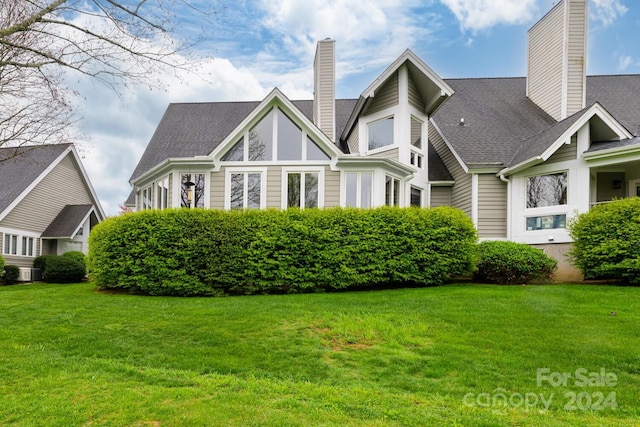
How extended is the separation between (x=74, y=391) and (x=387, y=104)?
13.5m

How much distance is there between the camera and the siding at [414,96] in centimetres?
1503

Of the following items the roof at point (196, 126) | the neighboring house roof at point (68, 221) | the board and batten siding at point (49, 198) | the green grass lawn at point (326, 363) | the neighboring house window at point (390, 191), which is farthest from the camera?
the neighboring house roof at point (68, 221)

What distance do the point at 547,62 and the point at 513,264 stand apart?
10919mm

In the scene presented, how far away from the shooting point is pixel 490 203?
47.5ft

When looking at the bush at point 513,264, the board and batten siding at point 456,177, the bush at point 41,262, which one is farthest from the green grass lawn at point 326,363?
the bush at point 41,262

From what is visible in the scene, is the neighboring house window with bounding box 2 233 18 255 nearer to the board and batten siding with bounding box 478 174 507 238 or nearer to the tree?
the tree

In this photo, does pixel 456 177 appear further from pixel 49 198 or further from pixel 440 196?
pixel 49 198

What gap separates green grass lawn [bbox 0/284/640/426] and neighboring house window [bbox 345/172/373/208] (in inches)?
204

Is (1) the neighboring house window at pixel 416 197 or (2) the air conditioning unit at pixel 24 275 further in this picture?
(2) the air conditioning unit at pixel 24 275

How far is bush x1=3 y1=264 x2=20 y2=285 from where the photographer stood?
59.8ft

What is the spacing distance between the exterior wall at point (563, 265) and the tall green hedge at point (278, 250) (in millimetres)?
3240

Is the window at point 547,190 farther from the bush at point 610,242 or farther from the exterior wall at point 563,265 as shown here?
the bush at point 610,242

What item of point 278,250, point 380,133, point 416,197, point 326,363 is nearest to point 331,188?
point 278,250

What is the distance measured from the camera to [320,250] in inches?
424
